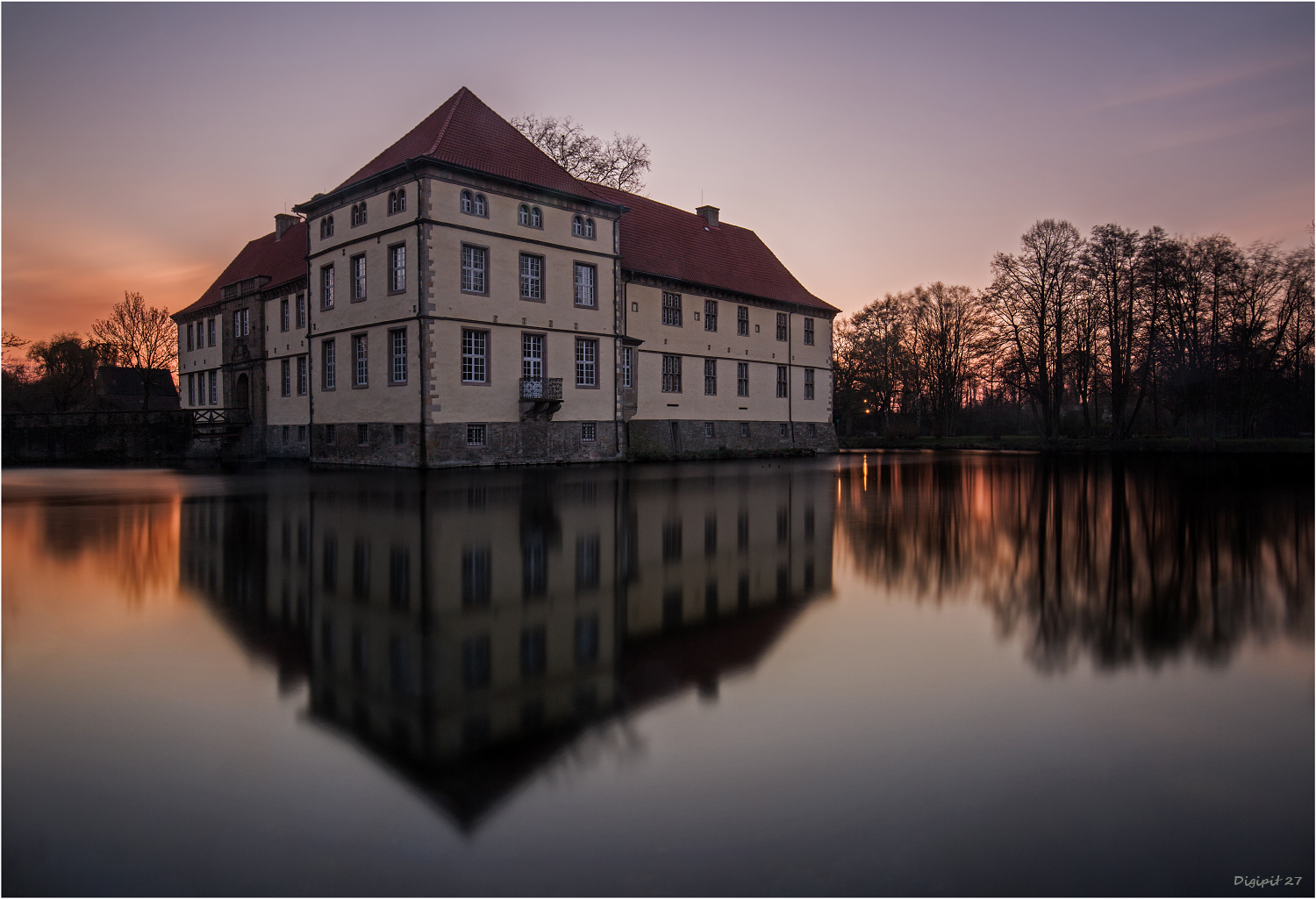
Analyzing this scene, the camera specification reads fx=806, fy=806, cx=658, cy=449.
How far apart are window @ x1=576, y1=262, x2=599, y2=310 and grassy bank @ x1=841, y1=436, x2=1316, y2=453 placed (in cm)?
3051

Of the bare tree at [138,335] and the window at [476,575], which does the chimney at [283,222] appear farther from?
the window at [476,575]

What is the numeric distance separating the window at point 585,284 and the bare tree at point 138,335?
44521 millimetres

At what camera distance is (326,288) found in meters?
32.6

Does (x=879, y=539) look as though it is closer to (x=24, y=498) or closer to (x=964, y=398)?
(x=24, y=498)

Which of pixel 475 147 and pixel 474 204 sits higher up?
pixel 475 147

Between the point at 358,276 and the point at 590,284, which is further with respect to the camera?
the point at 590,284

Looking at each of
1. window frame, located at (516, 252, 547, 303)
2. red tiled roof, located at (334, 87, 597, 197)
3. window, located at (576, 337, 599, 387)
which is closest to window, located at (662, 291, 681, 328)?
window, located at (576, 337, 599, 387)

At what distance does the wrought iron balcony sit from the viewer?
29.9 m

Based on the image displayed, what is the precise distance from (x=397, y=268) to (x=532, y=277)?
4921 millimetres

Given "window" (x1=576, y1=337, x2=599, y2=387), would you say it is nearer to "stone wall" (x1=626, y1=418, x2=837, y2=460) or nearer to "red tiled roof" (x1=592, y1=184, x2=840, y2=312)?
"stone wall" (x1=626, y1=418, x2=837, y2=460)

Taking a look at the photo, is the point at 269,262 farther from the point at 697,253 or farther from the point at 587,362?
the point at 697,253

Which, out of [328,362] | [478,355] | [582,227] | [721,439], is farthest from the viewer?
[721,439]

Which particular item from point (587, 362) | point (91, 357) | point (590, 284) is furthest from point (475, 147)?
point (91, 357)

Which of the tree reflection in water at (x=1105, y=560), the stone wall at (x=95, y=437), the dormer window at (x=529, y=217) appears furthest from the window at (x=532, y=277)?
the stone wall at (x=95, y=437)
